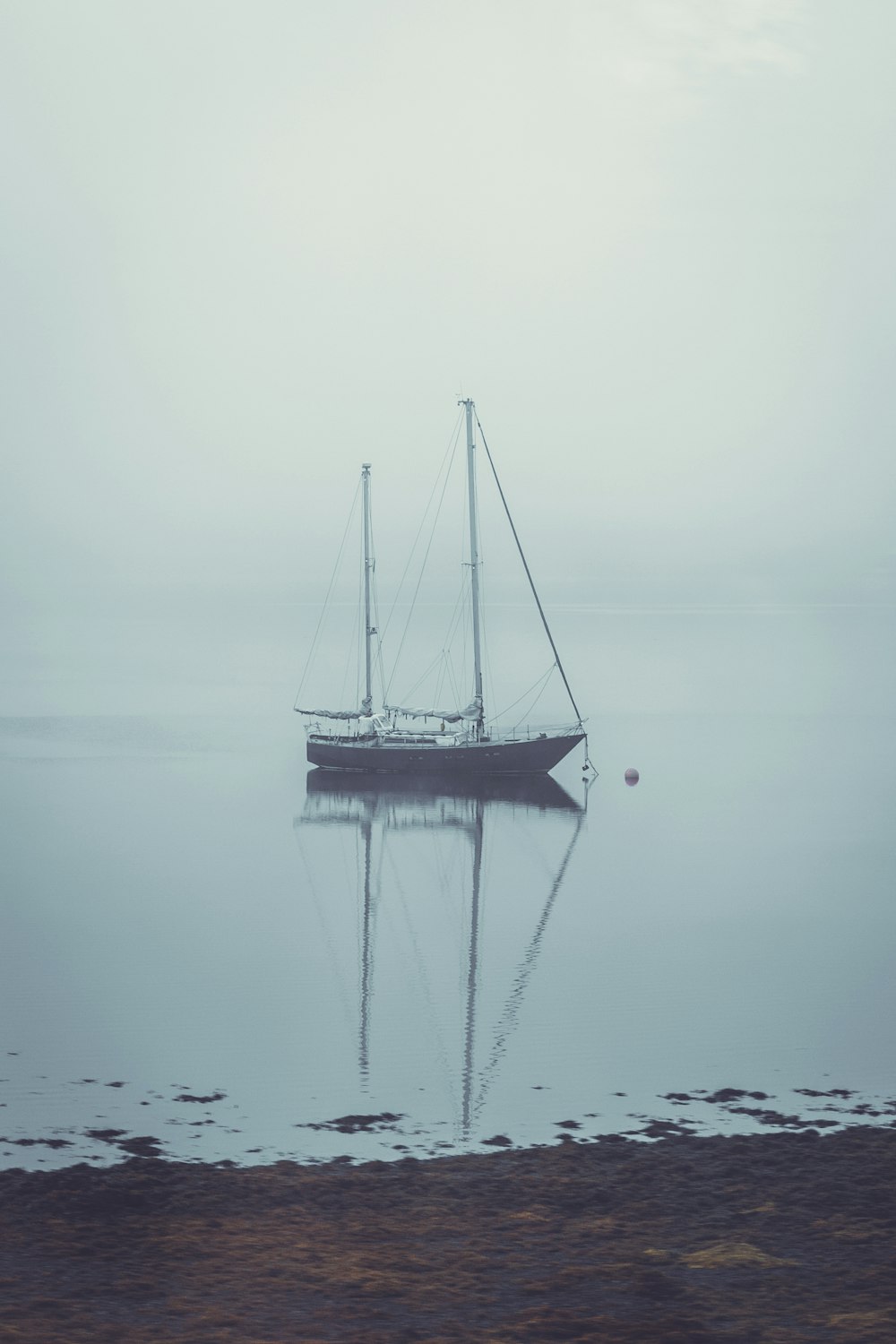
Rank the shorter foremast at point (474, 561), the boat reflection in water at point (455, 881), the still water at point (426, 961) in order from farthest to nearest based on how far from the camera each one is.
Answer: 1. the shorter foremast at point (474, 561)
2. the boat reflection in water at point (455, 881)
3. the still water at point (426, 961)

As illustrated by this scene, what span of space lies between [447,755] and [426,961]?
1936cm

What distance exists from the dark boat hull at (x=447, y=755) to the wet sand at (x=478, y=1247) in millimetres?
29380

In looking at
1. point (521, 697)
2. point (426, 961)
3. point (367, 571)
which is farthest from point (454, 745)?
point (521, 697)

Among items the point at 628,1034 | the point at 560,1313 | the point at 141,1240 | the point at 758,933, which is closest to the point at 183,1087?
the point at 141,1240

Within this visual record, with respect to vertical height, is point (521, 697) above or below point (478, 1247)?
above

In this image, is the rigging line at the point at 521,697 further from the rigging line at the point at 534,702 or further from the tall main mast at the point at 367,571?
the tall main mast at the point at 367,571

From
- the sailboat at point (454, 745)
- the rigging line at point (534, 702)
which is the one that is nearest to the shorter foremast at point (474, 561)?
the sailboat at point (454, 745)

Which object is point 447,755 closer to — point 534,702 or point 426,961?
point 426,961

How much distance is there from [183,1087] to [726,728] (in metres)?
55.1

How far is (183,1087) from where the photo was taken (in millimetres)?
17062

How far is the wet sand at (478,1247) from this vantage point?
10.1 meters

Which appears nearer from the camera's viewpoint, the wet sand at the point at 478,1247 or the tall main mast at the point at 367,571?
the wet sand at the point at 478,1247

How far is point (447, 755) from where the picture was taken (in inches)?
1732

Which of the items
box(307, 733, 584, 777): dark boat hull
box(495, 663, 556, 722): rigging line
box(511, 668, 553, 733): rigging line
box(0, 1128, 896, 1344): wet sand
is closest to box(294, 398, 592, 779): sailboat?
box(307, 733, 584, 777): dark boat hull
